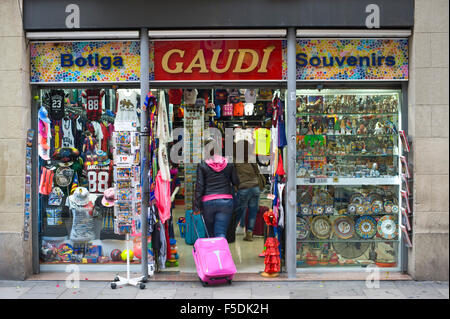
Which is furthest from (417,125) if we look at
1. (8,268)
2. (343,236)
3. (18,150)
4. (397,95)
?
(8,268)

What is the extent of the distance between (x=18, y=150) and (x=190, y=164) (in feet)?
9.84

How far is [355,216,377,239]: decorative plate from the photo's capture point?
26.9 feet

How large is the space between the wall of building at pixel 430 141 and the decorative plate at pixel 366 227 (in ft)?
2.34

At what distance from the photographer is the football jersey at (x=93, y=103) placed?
321 inches

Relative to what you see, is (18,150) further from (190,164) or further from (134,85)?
(190,164)

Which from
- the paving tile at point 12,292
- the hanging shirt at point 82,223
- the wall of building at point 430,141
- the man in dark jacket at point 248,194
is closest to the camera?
the paving tile at point 12,292

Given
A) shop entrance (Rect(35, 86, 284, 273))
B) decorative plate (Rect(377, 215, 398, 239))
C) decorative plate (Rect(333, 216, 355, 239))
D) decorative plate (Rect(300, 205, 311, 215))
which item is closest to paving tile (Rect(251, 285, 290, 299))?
shop entrance (Rect(35, 86, 284, 273))

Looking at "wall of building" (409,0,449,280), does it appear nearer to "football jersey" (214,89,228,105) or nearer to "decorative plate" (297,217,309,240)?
"decorative plate" (297,217,309,240)

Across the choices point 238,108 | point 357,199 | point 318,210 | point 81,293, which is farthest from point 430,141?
point 81,293

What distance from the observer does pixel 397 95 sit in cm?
810

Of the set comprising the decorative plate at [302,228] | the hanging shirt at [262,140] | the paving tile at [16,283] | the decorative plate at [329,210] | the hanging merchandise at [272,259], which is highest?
the hanging shirt at [262,140]

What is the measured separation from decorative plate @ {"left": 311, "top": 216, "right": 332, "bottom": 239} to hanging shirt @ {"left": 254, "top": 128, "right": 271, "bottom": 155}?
140 centimetres

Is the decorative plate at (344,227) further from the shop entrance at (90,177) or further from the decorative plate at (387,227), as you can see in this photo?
the shop entrance at (90,177)

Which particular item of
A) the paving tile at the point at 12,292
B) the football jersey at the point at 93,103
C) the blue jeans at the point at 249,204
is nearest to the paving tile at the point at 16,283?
the paving tile at the point at 12,292
